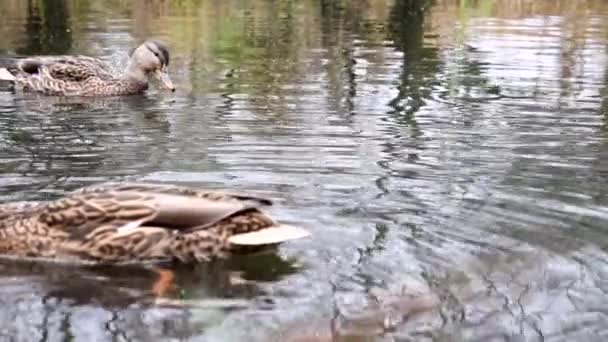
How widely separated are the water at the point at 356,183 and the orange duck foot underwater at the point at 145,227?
127 mm

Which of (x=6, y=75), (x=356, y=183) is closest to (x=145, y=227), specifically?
(x=356, y=183)

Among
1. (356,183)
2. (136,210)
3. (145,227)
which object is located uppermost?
(136,210)

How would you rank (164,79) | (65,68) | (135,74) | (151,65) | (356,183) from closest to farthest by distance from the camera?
(356,183), (65,68), (164,79), (135,74), (151,65)

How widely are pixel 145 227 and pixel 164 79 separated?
7589 mm

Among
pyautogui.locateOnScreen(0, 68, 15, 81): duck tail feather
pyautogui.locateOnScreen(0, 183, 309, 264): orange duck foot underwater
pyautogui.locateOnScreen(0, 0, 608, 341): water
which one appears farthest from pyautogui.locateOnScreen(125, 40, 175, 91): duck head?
pyautogui.locateOnScreen(0, 183, 309, 264): orange duck foot underwater

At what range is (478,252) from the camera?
243 inches

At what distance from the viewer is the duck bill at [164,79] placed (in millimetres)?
13368

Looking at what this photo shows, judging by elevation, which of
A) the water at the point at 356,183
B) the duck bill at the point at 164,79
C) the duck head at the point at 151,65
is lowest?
the water at the point at 356,183

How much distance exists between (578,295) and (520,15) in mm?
20036

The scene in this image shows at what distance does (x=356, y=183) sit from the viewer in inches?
308

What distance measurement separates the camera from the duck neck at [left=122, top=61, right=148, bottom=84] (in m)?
13.7

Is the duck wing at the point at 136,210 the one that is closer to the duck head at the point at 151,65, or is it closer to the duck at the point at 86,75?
the duck at the point at 86,75

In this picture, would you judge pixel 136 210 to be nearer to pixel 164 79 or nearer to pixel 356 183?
pixel 356 183

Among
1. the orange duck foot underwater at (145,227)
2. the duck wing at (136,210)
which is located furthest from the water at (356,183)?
the duck wing at (136,210)
